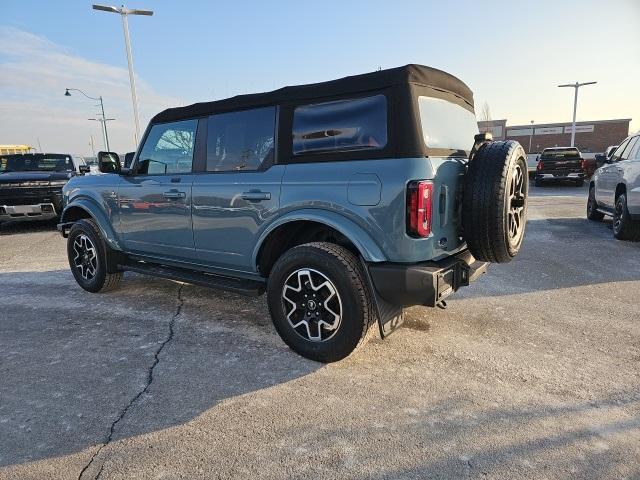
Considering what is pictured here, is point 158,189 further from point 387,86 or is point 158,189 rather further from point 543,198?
point 543,198

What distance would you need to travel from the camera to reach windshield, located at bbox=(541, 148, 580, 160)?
55.8ft

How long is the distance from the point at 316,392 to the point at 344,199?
1.29 m

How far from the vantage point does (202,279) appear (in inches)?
154

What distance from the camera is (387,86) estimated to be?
9.48 ft

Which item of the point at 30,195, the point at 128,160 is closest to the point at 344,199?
the point at 128,160

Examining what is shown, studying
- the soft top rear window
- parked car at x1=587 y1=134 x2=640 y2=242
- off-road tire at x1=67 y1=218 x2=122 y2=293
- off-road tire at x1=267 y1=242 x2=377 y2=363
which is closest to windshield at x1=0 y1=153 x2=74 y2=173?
off-road tire at x1=67 y1=218 x2=122 y2=293

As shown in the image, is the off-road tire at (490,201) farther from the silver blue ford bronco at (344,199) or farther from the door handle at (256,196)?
the door handle at (256,196)

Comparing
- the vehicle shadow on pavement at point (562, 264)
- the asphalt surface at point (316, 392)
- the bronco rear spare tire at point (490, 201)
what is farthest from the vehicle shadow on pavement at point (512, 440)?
the vehicle shadow on pavement at point (562, 264)

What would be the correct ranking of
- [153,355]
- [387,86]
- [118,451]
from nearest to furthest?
[118,451]
[387,86]
[153,355]

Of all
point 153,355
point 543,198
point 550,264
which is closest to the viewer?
point 153,355

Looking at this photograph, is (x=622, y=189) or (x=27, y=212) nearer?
(x=622, y=189)

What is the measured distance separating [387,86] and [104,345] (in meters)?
2.99

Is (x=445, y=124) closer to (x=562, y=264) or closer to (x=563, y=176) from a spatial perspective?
(x=562, y=264)

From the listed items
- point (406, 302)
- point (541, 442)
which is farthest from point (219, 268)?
point (541, 442)
